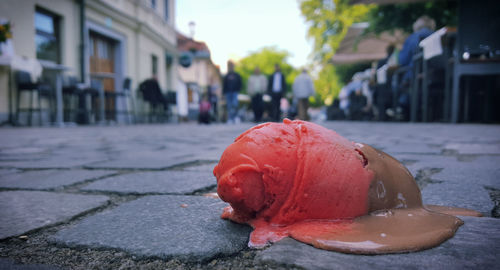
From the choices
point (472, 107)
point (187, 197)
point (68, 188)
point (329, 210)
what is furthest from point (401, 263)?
point (472, 107)

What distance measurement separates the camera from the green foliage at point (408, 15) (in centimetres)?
970

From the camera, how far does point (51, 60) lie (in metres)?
9.70

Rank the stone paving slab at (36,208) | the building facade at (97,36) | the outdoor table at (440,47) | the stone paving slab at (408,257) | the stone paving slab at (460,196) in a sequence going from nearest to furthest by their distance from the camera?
the stone paving slab at (408,257)
the stone paving slab at (36,208)
the stone paving slab at (460,196)
the outdoor table at (440,47)
the building facade at (97,36)

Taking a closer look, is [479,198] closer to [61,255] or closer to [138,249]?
[138,249]

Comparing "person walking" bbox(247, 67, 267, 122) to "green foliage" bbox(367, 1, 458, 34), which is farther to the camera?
"person walking" bbox(247, 67, 267, 122)

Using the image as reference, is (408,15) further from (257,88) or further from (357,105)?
(257,88)

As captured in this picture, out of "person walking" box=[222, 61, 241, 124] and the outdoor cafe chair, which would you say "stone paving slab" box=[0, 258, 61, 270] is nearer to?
the outdoor cafe chair

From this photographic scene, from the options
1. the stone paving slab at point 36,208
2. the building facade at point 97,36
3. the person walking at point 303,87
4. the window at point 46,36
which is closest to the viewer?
the stone paving slab at point 36,208

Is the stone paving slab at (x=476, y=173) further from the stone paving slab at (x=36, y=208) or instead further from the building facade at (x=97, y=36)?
the building facade at (x=97, y=36)

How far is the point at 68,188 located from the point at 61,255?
2.84 feet

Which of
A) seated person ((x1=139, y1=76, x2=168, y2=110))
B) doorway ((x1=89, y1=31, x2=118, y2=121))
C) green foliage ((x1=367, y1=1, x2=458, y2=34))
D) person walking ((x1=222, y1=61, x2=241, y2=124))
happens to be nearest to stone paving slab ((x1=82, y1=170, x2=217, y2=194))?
person walking ((x1=222, y1=61, x2=241, y2=124))

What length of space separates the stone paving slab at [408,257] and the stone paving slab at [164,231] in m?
0.13

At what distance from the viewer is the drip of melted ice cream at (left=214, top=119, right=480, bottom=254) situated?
890 millimetres

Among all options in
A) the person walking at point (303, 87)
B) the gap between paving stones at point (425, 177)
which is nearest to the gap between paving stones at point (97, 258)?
the gap between paving stones at point (425, 177)
